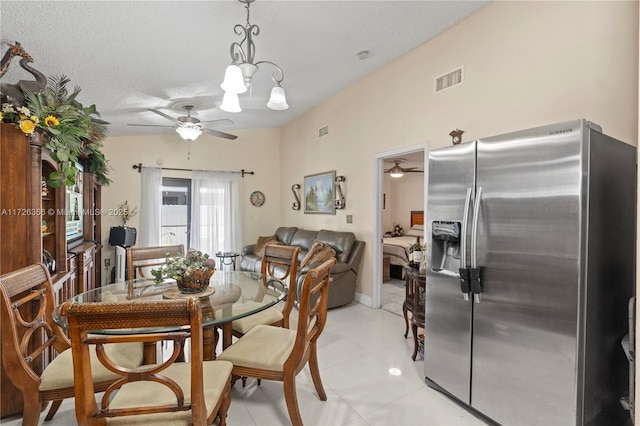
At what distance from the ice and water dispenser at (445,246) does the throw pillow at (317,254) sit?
6.89 ft

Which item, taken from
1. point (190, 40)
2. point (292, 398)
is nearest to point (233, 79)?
point (190, 40)

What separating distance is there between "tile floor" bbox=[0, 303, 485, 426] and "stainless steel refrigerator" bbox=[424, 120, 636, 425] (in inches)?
9.8

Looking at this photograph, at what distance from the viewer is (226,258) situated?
6.30 meters

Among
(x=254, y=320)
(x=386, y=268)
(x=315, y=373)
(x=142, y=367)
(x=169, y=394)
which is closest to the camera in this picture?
(x=142, y=367)

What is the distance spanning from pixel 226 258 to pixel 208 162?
1997 millimetres

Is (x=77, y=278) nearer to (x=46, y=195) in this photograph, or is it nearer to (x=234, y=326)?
(x=46, y=195)

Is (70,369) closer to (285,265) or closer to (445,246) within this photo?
(285,265)

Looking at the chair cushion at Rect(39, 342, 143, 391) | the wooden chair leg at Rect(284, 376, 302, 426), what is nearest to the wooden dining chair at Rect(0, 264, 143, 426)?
the chair cushion at Rect(39, 342, 143, 391)

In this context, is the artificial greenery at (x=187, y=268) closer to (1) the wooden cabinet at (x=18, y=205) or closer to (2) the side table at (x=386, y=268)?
(1) the wooden cabinet at (x=18, y=205)

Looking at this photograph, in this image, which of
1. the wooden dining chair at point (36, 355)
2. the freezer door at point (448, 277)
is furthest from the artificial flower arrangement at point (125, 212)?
the freezer door at point (448, 277)

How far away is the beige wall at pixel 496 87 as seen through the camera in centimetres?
213

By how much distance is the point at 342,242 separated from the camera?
14.7ft

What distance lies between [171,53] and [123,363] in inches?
101

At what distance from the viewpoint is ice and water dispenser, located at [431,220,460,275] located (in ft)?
6.97
